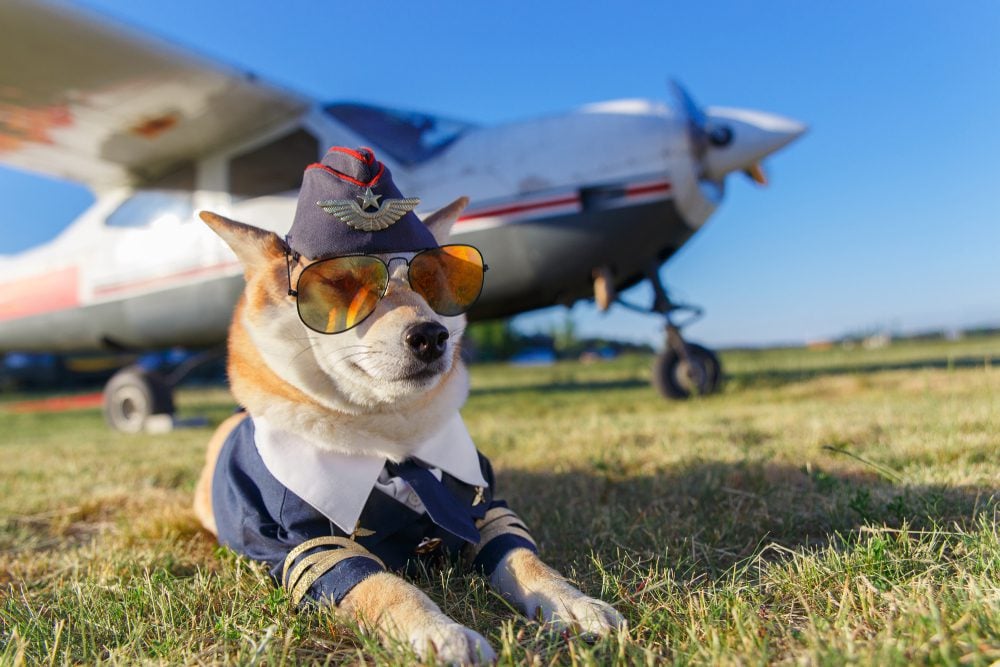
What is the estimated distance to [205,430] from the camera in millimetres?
5016

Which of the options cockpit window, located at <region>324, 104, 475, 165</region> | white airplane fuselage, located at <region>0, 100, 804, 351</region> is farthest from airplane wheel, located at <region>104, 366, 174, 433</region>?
cockpit window, located at <region>324, 104, 475, 165</region>

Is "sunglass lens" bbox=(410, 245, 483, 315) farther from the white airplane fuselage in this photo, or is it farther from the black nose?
the white airplane fuselage

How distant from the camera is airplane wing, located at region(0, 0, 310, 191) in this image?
419 centimetres

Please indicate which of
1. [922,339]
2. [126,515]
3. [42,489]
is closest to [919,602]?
[126,515]

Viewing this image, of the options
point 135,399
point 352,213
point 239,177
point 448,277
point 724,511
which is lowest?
point 135,399

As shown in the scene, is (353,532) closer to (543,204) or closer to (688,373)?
(543,204)

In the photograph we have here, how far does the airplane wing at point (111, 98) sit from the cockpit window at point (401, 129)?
40 cm

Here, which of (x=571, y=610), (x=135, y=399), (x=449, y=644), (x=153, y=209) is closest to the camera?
(x=449, y=644)

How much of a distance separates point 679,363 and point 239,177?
3616 mm

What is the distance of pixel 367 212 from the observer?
1.28 metres

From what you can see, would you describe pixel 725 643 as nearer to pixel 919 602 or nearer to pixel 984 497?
pixel 919 602

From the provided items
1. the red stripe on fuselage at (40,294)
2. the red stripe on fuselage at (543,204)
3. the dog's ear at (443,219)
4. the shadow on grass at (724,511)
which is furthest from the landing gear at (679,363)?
the red stripe on fuselage at (40,294)

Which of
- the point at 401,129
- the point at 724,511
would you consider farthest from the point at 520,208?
the point at 724,511

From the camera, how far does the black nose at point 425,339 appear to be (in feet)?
3.88
